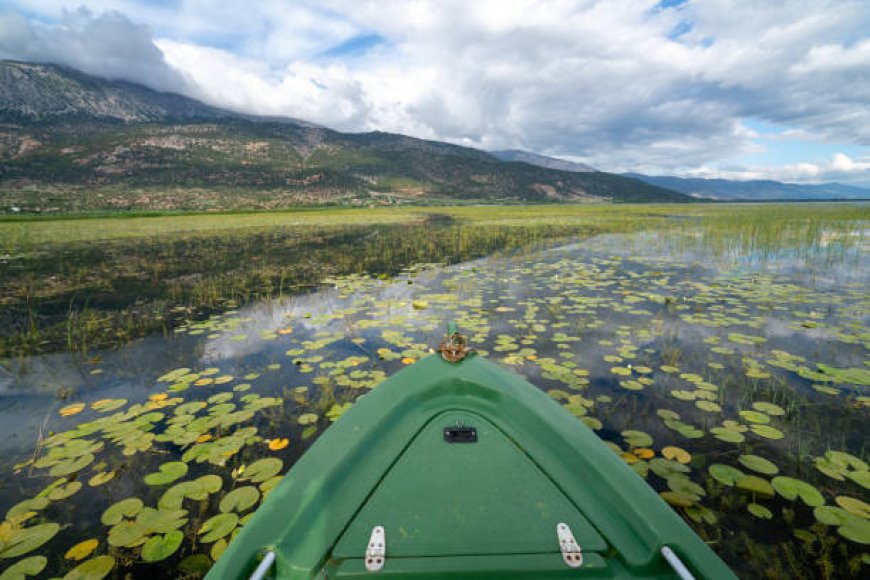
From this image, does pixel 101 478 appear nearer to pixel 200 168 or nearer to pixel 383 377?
pixel 383 377

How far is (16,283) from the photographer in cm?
1064

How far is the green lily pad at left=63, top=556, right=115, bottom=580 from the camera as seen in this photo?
2.28 m

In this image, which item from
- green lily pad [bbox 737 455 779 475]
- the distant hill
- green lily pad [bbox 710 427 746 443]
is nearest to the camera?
green lily pad [bbox 737 455 779 475]

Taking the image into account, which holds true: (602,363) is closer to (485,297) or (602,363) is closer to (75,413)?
(485,297)

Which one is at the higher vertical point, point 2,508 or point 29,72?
point 29,72

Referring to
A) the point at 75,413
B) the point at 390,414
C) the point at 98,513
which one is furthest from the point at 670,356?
the point at 75,413

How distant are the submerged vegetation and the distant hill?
214 feet

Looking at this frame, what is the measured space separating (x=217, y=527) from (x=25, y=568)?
1115 mm

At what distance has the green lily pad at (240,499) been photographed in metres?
2.74

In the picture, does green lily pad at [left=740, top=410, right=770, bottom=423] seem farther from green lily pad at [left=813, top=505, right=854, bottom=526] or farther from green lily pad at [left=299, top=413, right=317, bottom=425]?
green lily pad at [left=299, top=413, right=317, bottom=425]

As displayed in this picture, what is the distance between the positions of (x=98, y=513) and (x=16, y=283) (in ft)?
41.8

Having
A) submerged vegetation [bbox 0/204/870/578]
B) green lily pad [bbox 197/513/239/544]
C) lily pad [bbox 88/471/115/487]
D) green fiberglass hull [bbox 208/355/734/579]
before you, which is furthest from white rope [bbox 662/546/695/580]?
lily pad [bbox 88/471/115/487]

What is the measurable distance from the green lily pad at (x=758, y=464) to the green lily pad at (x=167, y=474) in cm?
491

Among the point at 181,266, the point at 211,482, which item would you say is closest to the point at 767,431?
the point at 211,482
